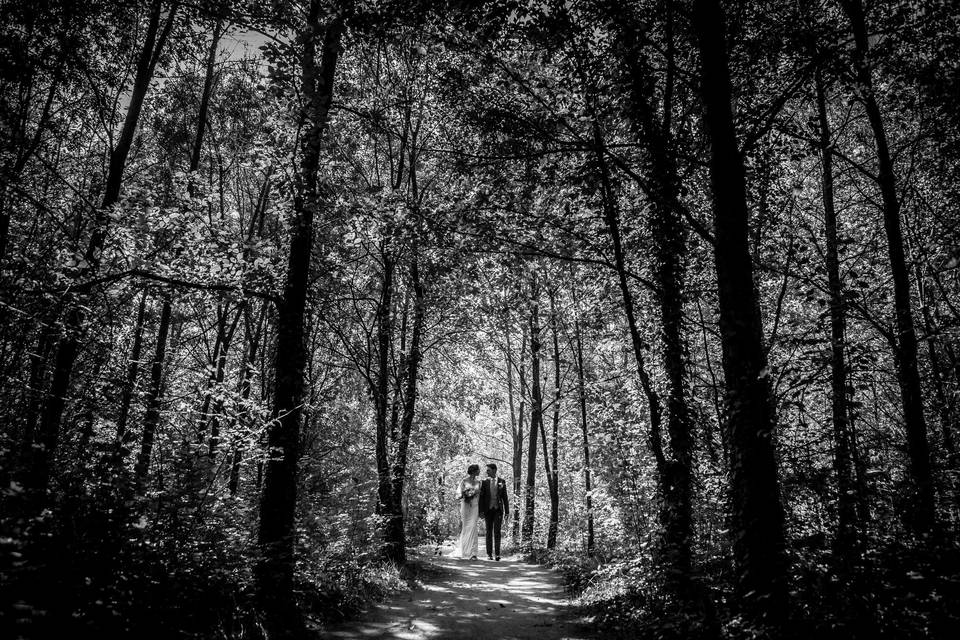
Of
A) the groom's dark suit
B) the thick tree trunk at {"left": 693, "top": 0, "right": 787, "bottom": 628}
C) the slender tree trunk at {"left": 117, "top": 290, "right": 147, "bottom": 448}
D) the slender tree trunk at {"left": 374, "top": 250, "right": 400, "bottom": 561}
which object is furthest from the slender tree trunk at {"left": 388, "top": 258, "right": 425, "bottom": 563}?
the thick tree trunk at {"left": 693, "top": 0, "right": 787, "bottom": 628}

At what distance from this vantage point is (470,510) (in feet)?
48.6

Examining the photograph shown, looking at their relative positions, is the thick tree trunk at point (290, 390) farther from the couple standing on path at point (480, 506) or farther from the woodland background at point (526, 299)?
the couple standing on path at point (480, 506)

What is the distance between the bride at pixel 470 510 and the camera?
Answer: 48.0 feet

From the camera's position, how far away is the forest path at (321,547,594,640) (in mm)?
6359

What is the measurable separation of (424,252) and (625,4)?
4480 mm

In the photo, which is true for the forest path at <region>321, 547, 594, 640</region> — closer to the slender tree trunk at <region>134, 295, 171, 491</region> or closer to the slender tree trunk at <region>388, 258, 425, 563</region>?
the slender tree trunk at <region>388, 258, 425, 563</region>

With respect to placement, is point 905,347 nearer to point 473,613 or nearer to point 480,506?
point 473,613

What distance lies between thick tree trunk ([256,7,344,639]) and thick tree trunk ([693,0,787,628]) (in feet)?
14.0

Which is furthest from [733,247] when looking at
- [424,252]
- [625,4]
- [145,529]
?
[145,529]

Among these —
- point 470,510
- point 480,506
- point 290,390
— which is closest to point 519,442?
point 470,510

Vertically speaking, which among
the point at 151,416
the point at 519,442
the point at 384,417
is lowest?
the point at 151,416

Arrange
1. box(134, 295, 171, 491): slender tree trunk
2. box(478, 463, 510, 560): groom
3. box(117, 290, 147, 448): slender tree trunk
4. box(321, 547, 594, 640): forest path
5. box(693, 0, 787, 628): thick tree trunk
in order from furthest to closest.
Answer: box(478, 463, 510, 560): groom
box(321, 547, 594, 640): forest path
box(117, 290, 147, 448): slender tree trunk
box(134, 295, 171, 491): slender tree trunk
box(693, 0, 787, 628): thick tree trunk

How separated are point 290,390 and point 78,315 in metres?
3.50

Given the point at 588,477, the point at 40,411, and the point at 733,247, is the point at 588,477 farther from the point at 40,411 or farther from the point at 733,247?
the point at 40,411
